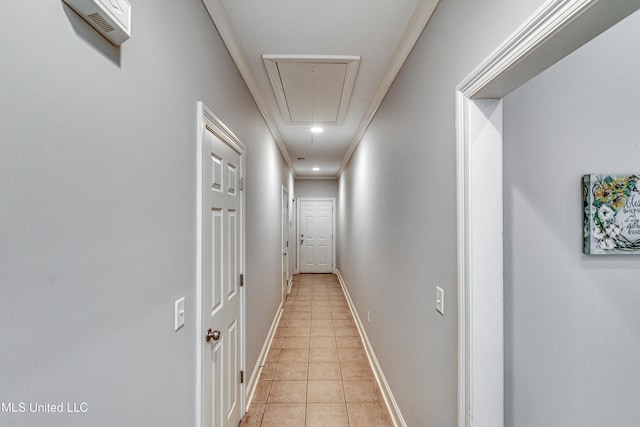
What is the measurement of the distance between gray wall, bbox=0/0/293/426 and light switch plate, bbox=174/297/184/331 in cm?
3

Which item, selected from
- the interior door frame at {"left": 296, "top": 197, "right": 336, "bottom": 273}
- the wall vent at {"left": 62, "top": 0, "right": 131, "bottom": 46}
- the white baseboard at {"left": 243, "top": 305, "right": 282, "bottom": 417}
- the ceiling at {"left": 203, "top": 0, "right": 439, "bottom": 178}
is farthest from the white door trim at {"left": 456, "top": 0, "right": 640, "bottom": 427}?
the interior door frame at {"left": 296, "top": 197, "right": 336, "bottom": 273}

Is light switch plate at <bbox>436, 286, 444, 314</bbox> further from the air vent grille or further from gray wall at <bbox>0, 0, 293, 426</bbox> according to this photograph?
the air vent grille

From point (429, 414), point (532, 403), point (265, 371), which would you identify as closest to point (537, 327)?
point (532, 403)

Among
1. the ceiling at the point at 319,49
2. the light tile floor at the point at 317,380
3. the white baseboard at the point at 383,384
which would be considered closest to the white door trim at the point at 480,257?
the ceiling at the point at 319,49

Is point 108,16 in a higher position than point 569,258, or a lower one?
higher

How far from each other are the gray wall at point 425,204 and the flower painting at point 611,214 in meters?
0.62

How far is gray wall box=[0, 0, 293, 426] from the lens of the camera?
0.50 meters

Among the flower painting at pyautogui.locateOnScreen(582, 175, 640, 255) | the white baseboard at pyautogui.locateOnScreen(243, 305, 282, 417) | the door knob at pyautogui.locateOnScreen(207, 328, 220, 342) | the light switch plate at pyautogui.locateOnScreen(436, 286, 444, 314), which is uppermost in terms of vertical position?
the flower painting at pyautogui.locateOnScreen(582, 175, 640, 255)

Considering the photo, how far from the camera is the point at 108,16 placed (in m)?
0.64

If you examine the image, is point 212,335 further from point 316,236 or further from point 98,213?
point 316,236

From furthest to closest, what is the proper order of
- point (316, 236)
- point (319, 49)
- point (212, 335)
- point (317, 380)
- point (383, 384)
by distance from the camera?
point (316, 236)
point (317, 380)
point (383, 384)
point (319, 49)
point (212, 335)

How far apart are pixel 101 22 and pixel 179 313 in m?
0.98

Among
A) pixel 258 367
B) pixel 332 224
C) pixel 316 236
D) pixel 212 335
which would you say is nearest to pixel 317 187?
pixel 332 224

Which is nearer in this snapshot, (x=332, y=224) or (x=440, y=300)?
(x=440, y=300)
